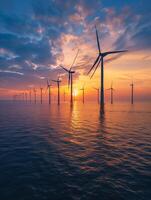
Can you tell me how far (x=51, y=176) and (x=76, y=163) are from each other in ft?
11.8

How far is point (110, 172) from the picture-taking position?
14078mm

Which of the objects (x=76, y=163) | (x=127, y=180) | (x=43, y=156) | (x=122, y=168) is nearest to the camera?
(x=127, y=180)

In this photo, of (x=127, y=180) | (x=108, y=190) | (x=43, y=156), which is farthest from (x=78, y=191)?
(x=43, y=156)

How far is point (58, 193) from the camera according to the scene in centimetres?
1073

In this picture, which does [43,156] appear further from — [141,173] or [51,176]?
[141,173]

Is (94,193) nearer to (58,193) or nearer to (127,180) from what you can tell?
(58,193)

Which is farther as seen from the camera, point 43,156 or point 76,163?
point 43,156

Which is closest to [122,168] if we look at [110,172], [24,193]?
[110,172]

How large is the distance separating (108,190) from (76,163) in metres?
5.53

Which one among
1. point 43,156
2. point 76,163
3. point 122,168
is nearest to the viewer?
point 122,168

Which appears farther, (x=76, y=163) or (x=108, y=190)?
(x=76, y=163)

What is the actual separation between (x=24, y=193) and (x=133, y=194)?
7367 mm

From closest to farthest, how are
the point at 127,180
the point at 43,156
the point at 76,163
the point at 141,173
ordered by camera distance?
1. the point at 127,180
2. the point at 141,173
3. the point at 76,163
4. the point at 43,156

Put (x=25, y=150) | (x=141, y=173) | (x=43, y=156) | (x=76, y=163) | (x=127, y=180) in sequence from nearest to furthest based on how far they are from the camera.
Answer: (x=127, y=180) < (x=141, y=173) < (x=76, y=163) < (x=43, y=156) < (x=25, y=150)
